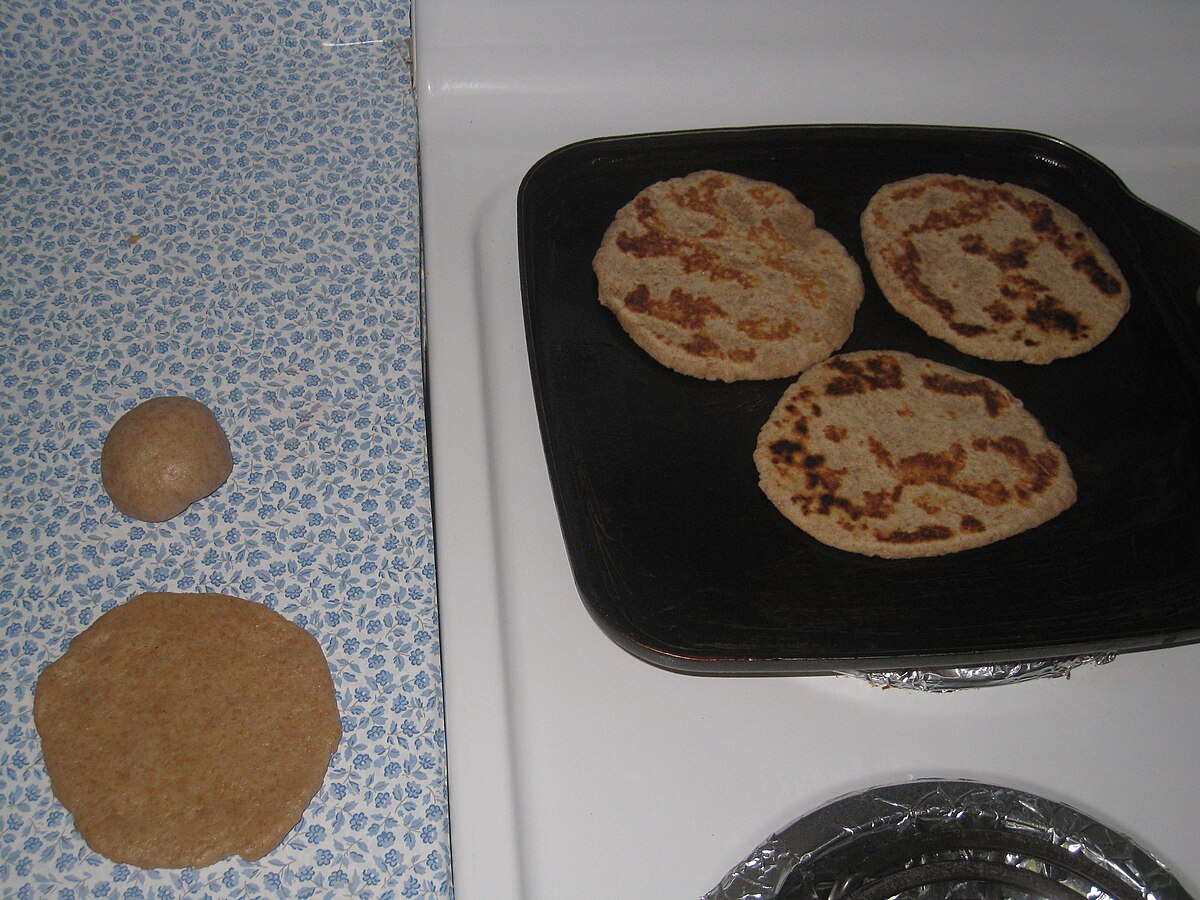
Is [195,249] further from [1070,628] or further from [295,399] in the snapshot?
[1070,628]

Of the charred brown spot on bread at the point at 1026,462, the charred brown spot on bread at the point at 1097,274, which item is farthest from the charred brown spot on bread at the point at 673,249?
the charred brown spot on bread at the point at 1097,274

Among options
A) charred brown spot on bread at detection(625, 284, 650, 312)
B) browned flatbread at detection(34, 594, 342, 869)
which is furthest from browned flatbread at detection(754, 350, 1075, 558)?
browned flatbread at detection(34, 594, 342, 869)

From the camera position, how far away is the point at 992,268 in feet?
4.33

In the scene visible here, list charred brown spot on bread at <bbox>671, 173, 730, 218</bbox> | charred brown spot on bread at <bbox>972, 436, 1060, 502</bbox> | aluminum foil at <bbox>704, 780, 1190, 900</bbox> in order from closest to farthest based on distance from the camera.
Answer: aluminum foil at <bbox>704, 780, 1190, 900</bbox> < charred brown spot on bread at <bbox>972, 436, 1060, 502</bbox> < charred brown spot on bread at <bbox>671, 173, 730, 218</bbox>

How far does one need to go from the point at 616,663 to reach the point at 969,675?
40 centimetres

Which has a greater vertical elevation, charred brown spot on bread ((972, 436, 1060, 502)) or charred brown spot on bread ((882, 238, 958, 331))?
charred brown spot on bread ((882, 238, 958, 331))

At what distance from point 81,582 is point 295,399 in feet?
1.16

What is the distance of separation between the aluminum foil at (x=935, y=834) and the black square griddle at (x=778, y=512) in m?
0.14

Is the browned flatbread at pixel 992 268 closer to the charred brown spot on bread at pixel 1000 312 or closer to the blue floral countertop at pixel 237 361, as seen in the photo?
the charred brown spot on bread at pixel 1000 312

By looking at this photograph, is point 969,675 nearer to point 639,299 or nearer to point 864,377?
point 864,377

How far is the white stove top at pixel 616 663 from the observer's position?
0.91 m

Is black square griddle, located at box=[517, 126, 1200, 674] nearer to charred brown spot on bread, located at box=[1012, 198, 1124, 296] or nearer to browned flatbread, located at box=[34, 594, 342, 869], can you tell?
charred brown spot on bread, located at box=[1012, 198, 1124, 296]

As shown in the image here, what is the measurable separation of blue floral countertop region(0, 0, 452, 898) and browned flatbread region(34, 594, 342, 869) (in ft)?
0.09

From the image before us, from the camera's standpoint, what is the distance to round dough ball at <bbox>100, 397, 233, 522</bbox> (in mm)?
1065
